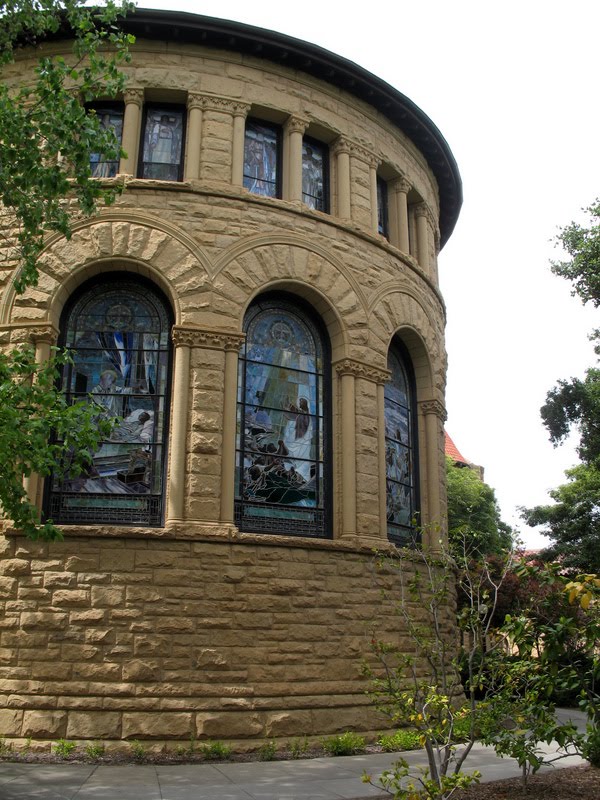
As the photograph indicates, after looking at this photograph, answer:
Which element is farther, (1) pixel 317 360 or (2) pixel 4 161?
(1) pixel 317 360

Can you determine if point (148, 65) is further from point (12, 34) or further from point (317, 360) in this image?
point (317, 360)

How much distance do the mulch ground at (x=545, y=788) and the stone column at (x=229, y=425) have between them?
16.3ft

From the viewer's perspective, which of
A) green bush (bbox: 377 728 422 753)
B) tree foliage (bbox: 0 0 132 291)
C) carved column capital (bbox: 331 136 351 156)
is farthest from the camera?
carved column capital (bbox: 331 136 351 156)

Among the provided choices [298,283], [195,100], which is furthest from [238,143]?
[298,283]

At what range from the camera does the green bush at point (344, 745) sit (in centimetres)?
1084

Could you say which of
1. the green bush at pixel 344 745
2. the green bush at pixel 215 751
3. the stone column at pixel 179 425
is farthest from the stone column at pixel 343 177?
the green bush at pixel 215 751

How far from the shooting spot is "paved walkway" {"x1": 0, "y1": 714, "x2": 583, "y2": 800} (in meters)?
8.12

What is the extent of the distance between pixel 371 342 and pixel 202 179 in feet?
12.9

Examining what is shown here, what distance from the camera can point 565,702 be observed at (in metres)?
20.5

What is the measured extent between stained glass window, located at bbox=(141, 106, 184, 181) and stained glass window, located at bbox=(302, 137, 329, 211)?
234 centimetres

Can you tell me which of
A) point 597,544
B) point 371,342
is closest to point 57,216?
point 371,342

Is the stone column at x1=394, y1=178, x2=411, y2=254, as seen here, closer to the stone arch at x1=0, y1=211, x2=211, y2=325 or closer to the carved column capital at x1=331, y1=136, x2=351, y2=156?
the carved column capital at x1=331, y1=136, x2=351, y2=156

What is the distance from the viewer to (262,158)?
1422 cm

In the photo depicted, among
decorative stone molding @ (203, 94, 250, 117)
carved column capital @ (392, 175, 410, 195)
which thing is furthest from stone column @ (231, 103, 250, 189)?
carved column capital @ (392, 175, 410, 195)
